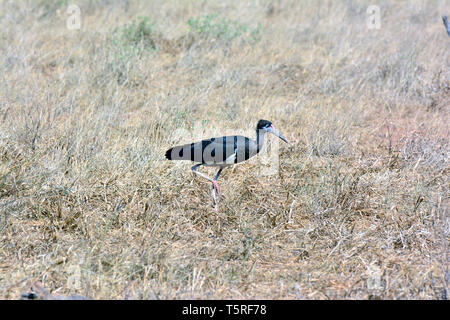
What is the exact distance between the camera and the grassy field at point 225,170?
3.73 meters

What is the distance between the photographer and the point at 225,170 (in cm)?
535

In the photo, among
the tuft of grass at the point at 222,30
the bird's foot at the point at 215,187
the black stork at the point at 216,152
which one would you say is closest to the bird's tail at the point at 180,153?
the black stork at the point at 216,152

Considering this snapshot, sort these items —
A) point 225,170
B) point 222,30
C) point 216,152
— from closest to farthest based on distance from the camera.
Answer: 1. point 216,152
2. point 225,170
3. point 222,30

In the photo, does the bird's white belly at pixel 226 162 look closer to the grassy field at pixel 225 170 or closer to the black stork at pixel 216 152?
the black stork at pixel 216 152

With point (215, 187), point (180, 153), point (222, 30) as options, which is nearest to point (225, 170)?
point (215, 187)

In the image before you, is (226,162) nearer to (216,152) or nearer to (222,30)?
(216,152)

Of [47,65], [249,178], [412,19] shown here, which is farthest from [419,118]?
[47,65]

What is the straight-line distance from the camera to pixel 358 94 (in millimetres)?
7184

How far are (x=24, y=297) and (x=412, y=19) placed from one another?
8819 mm

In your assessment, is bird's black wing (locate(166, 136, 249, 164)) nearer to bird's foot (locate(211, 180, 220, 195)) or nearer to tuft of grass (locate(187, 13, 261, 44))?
bird's foot (locate(211, 180, 220, 195))

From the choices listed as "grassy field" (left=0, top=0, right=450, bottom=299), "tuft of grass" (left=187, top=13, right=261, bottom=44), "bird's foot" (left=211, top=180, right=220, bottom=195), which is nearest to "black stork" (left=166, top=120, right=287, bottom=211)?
"bird's foot" (left=211, top=180, right=220, bottom=195)

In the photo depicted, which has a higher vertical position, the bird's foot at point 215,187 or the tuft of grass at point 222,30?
the tuft of grass at point 222,30

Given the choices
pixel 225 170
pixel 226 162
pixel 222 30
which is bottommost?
pixel 225 170

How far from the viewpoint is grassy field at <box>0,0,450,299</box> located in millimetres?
3727
